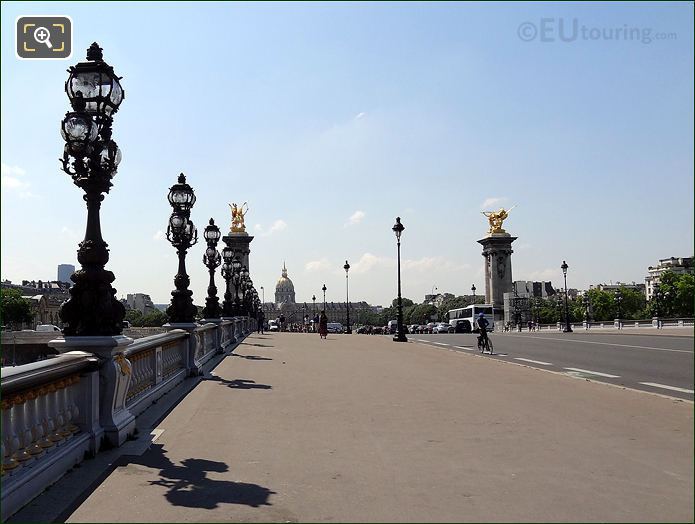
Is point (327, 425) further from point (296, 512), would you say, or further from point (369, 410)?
point (296, 512)

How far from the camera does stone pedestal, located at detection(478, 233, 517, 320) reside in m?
103

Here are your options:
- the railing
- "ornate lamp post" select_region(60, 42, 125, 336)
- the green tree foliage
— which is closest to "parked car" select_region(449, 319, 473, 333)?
the green tree foliage

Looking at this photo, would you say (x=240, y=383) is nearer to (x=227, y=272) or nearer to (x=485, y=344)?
(x=485, y=344)

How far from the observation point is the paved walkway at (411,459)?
4910 mm

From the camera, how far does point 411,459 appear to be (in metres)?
6.81

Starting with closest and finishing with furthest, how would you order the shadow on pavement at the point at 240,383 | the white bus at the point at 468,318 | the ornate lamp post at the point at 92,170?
1. the ornate lamp post at the point at 92,170
2. the shadow on pavement at the point at 240,383
3. the white bus at the point at 468,318

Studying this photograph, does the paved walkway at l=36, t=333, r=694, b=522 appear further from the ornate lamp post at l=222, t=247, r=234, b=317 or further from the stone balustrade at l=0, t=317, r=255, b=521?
the ornate lamp post at l=222, t=247, r=234, b=317

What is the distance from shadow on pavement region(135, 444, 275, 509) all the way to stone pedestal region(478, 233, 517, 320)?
9782 cm

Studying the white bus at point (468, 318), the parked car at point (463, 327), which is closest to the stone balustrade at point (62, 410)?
the white bus at point (468, 318)

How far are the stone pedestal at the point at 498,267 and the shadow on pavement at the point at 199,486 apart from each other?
97.8 meters

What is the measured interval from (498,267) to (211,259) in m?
85.1

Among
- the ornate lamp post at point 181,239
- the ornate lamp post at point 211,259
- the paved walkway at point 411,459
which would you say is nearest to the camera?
the paved walkway at point 411,459

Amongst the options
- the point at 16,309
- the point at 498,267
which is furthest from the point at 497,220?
the point at 16,309

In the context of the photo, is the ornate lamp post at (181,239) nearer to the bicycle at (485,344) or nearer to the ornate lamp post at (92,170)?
the ornate lamp post at (92,170)
